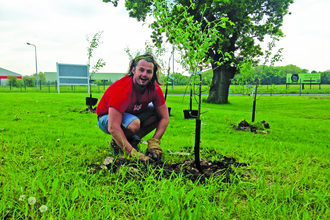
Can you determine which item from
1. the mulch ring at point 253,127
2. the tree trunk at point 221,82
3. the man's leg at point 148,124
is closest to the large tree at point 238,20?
the tree trunk at point 221,82

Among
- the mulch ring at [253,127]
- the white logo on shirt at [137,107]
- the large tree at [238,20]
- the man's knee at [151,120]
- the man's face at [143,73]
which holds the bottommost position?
the mulch ring at [253,127]

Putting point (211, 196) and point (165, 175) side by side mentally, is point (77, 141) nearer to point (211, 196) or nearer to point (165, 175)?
point (165, 175)

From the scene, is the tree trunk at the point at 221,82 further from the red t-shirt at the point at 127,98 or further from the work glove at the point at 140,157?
the work glove at the point at 140,157

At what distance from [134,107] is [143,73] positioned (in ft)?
1.85

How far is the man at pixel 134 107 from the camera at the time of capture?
281cm

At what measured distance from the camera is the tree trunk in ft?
56.2

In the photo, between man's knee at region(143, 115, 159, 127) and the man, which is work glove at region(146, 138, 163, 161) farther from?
man's knee at region(143, 115, 159, 127)

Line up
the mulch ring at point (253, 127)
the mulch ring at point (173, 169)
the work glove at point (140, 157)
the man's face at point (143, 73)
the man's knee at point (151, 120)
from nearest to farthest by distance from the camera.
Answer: the mulch ring at point (173, 169) < the work glove at point (140, 157) < the man's face at point (143, 73) < the man's knee at point (151, 120) < the mulch ring at point (253, 127)

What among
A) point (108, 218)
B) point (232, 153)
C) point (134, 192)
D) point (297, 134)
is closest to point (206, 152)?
point (232, 153)

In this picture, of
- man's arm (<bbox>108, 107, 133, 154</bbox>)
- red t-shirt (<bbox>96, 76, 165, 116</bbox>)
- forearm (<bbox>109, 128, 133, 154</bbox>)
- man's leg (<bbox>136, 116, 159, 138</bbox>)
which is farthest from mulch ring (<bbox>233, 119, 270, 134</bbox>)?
man's arm (<bbox>108, 107, 133, 154</bbox>)

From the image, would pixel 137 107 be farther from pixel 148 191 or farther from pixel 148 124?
pixel 148 191

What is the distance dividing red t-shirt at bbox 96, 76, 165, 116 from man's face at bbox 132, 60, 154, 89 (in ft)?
0.38

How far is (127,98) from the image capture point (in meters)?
2.89

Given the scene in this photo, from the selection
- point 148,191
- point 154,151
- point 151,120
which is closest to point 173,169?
point 154,151
